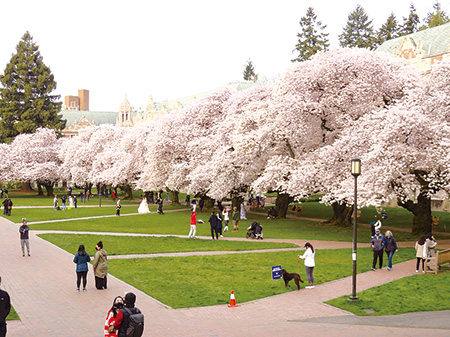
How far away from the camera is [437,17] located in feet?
268

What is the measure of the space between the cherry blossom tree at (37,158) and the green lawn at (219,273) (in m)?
60.1

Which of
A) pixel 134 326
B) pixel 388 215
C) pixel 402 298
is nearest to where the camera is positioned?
pixel 134 326

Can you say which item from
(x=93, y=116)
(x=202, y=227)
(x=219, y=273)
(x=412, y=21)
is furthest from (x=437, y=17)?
(x=93, y=116)

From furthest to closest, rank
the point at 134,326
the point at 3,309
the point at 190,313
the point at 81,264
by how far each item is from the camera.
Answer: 1. the point at 81,264
2. the point at 190,313
3. the point at 3,309
4. the point at 134,326

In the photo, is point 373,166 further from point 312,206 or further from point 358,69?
point 312,206

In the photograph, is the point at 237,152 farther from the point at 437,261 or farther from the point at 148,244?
the point at 437,261

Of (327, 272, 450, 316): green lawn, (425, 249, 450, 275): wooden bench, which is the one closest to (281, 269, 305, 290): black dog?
(327, 272, 450, 316): green lawn

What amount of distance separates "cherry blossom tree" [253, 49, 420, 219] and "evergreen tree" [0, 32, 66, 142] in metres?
67.6

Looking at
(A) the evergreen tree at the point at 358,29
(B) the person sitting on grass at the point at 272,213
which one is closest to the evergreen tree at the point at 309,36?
(A) the evergreen tree at the point at 358,29

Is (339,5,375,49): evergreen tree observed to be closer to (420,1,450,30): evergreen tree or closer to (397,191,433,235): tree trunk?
(420,1,450,30): evergreen tree

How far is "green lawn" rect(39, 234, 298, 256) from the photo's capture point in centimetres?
2503

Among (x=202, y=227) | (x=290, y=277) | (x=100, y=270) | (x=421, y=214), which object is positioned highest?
(x=421, y=214)

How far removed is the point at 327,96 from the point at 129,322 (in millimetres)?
27220

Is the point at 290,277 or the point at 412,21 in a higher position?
the point at 412,21
